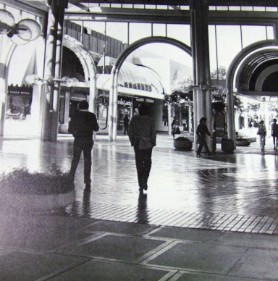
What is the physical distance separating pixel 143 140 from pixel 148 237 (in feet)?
10.2

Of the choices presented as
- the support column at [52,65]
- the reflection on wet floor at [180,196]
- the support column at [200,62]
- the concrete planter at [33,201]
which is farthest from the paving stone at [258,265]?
the support column at [52,65]

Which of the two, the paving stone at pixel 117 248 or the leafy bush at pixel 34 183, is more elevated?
the leafy bush at pixel 34 183

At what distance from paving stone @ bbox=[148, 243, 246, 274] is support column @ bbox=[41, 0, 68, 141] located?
19.3 meters

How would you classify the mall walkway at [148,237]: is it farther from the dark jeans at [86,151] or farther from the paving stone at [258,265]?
the dark jeans at [86,151]

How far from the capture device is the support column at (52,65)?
2144 centimetres

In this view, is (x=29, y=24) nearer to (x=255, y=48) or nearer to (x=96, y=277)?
(x=255, y=48)

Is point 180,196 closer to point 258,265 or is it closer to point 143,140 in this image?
point 143,140

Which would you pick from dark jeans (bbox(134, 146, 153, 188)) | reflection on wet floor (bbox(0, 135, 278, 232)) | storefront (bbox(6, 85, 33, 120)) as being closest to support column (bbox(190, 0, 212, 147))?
reflection on wet floor (bbox(0, 135, 278, 232))

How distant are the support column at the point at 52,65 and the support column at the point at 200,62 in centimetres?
864

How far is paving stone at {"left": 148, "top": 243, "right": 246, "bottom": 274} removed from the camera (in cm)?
277

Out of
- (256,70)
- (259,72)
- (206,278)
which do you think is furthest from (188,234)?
(259,72)

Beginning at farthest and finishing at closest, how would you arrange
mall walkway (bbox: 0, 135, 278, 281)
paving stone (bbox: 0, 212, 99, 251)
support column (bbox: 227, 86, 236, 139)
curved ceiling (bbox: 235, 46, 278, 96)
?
curved ceiling (bbox: 235, 46, 278, 96), support column (bbox: 227, 86, 236, 139), paving stone (bbox: 0, 212, 99, 251), mall walkway (bbox: 0, 135, 278, 281)

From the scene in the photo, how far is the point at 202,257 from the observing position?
2998 millimetres

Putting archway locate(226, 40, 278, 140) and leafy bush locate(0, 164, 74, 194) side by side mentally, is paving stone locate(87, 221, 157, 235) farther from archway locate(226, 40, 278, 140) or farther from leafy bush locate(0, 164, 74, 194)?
archway locate(226, 40, 278, 140)
